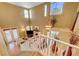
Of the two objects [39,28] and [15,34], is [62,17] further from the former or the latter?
[15,34]

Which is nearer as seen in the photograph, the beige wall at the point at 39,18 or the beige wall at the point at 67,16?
the beige wall at the point at 67,16

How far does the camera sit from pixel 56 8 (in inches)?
52.6

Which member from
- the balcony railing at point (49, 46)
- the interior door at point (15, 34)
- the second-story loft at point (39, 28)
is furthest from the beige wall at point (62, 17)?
the interior door at point (15, 34)

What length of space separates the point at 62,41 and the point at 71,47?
0.13m

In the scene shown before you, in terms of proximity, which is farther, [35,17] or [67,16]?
[35,17]

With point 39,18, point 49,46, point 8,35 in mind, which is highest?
point 39,18

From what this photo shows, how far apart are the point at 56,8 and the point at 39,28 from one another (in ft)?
1.17

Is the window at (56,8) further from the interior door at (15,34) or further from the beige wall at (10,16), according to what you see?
the interior door at (15,34)

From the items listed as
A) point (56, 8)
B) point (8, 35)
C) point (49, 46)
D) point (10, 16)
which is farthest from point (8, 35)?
point (56, 8)

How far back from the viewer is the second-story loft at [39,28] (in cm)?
128

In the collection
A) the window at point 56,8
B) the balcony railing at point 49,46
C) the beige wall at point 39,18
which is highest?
the window at point 56,8

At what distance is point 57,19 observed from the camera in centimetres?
132

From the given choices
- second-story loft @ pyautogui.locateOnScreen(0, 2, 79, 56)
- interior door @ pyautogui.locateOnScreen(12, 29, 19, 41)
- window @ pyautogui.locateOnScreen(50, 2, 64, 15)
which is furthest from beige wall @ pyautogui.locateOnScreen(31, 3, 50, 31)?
interior door @ pyautogui.locateOnScreen(12, 29, 19, 41)

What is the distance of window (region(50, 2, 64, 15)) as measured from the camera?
132 cm
